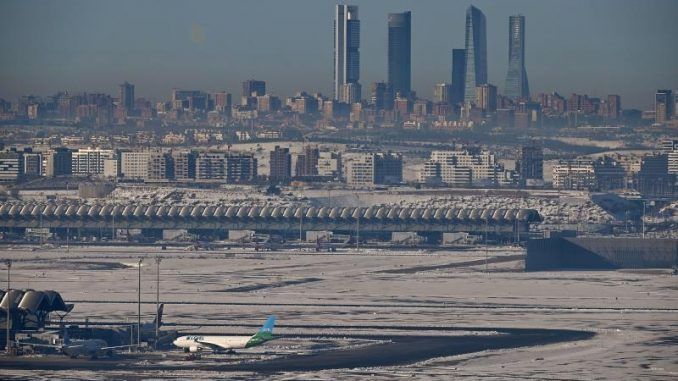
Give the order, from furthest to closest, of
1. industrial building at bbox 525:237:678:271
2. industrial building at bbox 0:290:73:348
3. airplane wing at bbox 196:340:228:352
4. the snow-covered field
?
industrial building at bbox 525:237:678:271, industrial building at bbox 0:290:73:348, airplane wing at bbox 196:340:228:352, the snow-covered field

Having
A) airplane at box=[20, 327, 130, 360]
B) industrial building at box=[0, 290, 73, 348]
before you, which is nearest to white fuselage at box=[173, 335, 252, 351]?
airplane at box=[20, 327, 130, 360]

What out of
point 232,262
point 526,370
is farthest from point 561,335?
point 232,262

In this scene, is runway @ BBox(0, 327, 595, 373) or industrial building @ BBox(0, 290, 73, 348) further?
industrial building @ BBox(0, 290, 73, 348)

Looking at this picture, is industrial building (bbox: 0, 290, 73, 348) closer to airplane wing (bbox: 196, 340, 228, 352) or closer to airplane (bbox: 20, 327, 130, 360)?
airplane (bbox: 20, 327, 130, 360)

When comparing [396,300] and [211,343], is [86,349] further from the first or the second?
[396,300]

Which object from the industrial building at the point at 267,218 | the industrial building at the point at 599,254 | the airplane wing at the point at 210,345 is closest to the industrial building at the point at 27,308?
the airplane wing at the point at 210,345

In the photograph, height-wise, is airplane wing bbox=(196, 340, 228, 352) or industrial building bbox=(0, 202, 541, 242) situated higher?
industrial building bbox=(0, 202, 541, 242)

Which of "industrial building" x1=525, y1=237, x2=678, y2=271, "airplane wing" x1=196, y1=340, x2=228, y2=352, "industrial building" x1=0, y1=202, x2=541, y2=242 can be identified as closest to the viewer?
"airplane wing" x1=196, y1=340, x2=228, y2=352

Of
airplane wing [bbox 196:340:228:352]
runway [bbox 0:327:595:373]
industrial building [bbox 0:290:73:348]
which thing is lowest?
runway [bbox 0:327:595:373]

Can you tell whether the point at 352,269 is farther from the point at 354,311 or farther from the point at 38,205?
the point at 38,205
